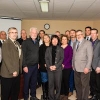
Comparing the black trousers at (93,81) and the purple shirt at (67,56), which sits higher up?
the purple shirt at (67,56)

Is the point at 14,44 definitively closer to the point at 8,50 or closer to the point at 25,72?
the point at 8,50

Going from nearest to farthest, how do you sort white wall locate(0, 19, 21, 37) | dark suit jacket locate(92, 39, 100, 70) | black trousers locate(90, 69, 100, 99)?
dark suit jacket locate(92, 39, 100, 70) < black trousers locate(90, 69, 100, 99) < white wall locate(0, 19, 21, 37)

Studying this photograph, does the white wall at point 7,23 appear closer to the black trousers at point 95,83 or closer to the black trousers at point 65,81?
the black trousers at point 65,81

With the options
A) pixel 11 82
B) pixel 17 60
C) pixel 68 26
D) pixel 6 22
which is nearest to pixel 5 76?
pixel 11 82

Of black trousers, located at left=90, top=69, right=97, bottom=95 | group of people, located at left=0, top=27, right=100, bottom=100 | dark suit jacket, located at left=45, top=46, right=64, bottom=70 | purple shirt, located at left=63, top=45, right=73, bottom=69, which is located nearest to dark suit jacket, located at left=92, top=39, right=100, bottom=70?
group of people, located at left=0, top=27, right=100, bottom=100

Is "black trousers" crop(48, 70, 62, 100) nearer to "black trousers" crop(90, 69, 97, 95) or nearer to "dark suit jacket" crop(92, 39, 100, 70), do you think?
"dark suit jacket" crop(92, 39, 100, 70)

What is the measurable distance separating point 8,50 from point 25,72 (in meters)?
0.85

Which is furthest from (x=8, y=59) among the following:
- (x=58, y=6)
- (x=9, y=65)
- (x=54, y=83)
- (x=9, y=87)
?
(x=58, y=6)

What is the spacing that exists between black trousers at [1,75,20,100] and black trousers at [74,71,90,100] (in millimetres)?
1289

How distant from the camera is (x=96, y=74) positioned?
11.9 ft

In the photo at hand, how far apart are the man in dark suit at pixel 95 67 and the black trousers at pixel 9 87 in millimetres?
1661

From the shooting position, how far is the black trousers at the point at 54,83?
340 cm

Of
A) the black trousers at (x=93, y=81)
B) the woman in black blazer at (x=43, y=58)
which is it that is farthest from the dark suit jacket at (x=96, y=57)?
the woman in black blazer at (x=43, y=58)

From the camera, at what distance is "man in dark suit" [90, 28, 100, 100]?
339cm
